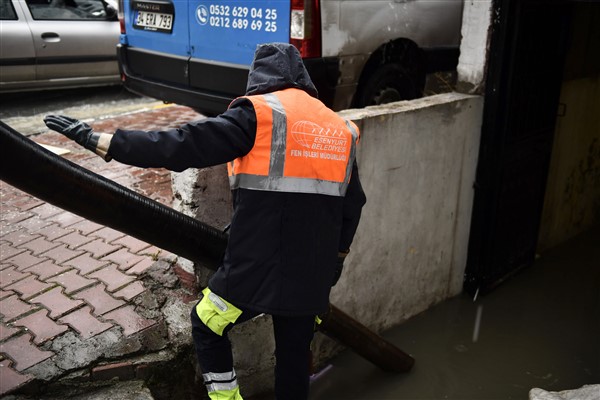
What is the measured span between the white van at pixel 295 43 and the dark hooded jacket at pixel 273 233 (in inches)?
83.8

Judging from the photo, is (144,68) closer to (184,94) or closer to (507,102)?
(184,94)

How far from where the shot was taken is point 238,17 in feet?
15.8

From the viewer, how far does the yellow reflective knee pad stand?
267 centimetres

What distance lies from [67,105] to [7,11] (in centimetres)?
120

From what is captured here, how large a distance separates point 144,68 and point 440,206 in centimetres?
297

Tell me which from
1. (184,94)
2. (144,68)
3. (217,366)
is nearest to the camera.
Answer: (217,366)

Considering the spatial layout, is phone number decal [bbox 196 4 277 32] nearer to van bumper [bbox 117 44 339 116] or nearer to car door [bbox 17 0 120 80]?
van bumper [bbox 117 44 339 116]

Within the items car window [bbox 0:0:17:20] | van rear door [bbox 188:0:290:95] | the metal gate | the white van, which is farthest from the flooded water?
car window [bbox 0:0:17:20]

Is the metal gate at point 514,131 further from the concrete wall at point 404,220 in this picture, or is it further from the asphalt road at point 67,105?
the asphalt road at point 67,105

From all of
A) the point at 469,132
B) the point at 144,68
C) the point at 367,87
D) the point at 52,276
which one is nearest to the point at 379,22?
the point at 367,87

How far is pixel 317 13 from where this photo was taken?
4.55 m

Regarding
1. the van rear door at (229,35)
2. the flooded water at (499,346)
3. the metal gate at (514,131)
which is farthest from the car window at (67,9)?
the flooded water at (499,346)

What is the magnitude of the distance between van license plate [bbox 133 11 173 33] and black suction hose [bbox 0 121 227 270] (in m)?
3.08

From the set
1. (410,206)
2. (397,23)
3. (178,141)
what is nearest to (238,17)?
(397,23)
